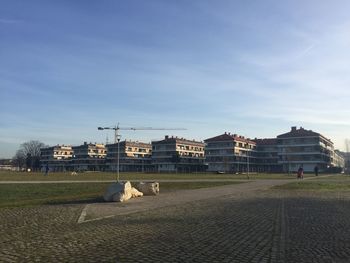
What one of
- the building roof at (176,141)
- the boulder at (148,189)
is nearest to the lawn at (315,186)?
the boulder at (148,189)

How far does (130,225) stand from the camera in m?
13.2

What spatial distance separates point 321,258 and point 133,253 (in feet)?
12.5

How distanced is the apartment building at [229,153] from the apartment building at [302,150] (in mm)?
13160

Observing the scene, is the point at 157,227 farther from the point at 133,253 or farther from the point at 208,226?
the point at 133,253

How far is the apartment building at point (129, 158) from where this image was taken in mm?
174750

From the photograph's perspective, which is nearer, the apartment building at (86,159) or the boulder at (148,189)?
the boulder at (148,189)

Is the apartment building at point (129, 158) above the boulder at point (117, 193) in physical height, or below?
above

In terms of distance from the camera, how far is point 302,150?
129125mm

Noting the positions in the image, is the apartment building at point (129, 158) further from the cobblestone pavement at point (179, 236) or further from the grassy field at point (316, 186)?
the cobblestone pavement at point (179, 236)

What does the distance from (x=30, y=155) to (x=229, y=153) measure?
280 ft

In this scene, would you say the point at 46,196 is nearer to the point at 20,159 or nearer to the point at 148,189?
the point at 148,189

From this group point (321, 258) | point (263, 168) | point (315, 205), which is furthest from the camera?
point (263, 168)

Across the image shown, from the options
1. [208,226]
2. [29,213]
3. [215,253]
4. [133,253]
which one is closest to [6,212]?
[29,213]

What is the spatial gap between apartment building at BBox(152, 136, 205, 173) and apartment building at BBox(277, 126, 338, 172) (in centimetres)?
3662
